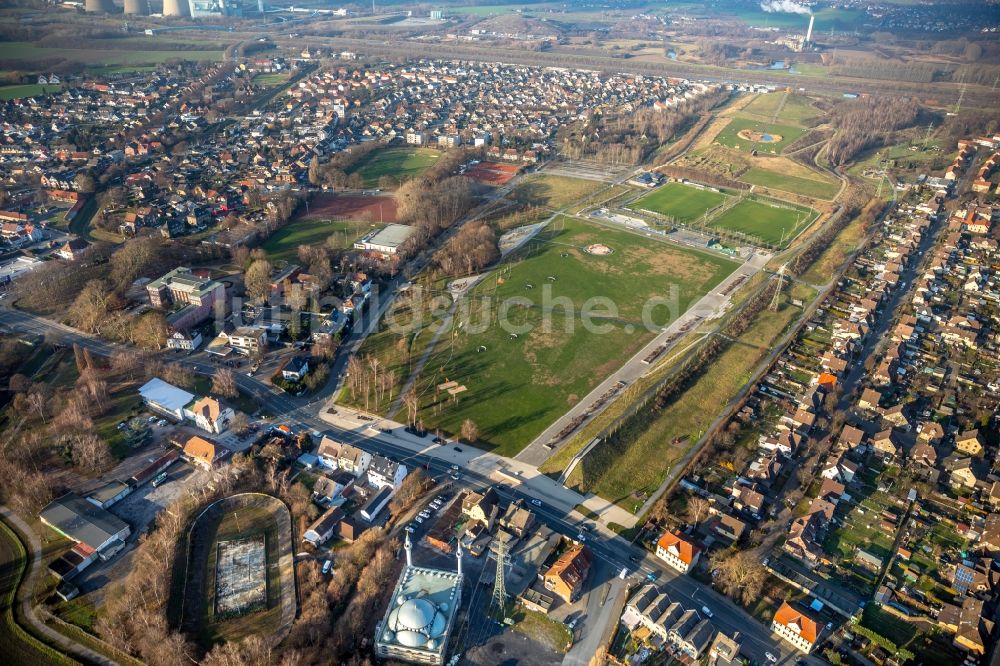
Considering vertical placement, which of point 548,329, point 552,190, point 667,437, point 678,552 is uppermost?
point 552,190

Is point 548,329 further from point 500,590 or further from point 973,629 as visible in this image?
point 973,629

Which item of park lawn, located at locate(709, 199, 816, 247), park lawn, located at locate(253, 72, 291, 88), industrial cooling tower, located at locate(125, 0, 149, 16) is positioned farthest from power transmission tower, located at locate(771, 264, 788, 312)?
industrial cooling tower, located at locate(125, 0, 149, 16)

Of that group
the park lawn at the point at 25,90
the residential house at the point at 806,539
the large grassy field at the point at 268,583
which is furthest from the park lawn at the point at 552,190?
the park lawn at the point at 25,90

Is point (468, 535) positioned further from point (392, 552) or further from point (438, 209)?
point (438, 209)

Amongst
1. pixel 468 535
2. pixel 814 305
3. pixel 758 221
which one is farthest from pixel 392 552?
pixel 758 221

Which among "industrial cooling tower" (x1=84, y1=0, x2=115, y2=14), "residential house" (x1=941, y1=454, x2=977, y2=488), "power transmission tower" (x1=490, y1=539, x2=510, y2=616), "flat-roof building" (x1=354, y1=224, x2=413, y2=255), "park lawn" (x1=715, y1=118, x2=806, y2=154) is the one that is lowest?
"power transmission tower" (x1=490, y1=539, x2=510, y2=616)

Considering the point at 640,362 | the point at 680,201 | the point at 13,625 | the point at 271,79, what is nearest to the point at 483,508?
the point at 640,362

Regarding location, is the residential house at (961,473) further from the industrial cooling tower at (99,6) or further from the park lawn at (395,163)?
the industrial cooling tower at (99,6)

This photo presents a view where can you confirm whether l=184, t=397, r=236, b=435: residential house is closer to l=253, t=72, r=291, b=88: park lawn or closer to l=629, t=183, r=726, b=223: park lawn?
l=629, t=183, r=726, b=223: park lawn
